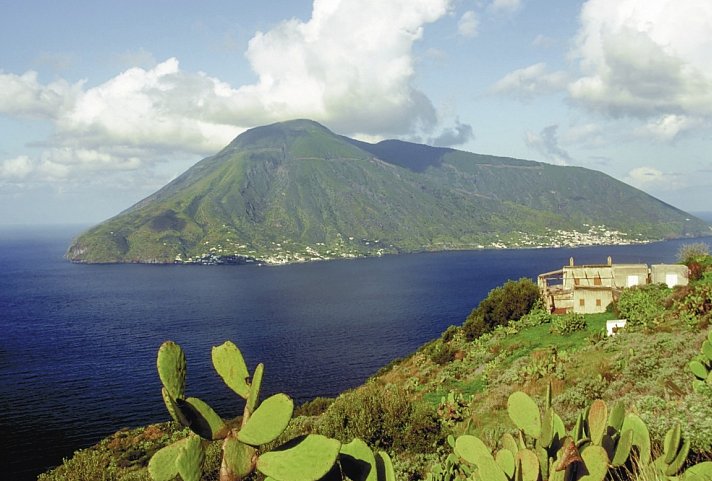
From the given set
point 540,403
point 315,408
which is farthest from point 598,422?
point 315,408

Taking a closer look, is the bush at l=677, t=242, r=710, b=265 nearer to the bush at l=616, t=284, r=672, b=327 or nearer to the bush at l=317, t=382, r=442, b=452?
the bush at l=616, t=284, r=672, b=327

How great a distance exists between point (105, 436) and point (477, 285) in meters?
121

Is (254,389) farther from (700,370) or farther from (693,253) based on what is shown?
(693,253)

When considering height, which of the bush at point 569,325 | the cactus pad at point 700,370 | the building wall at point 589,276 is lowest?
the bush at point 569,325

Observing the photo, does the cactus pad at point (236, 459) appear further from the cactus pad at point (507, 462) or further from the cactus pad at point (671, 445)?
the cactus pad at point (671, 445)

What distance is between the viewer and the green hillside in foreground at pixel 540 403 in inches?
252

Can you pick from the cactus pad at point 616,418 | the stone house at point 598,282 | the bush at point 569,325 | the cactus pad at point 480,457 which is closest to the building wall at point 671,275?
the stone house at point 598,282

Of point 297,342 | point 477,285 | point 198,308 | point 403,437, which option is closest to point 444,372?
point 403,437

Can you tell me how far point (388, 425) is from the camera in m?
19.2

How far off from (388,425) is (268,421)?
15.8 m

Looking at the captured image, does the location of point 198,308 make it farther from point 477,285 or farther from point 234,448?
point 234,448

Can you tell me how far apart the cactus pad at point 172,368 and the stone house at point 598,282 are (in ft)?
140

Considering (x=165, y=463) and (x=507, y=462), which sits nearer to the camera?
(x=165, y=463)

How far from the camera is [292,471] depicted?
4.50 meters
